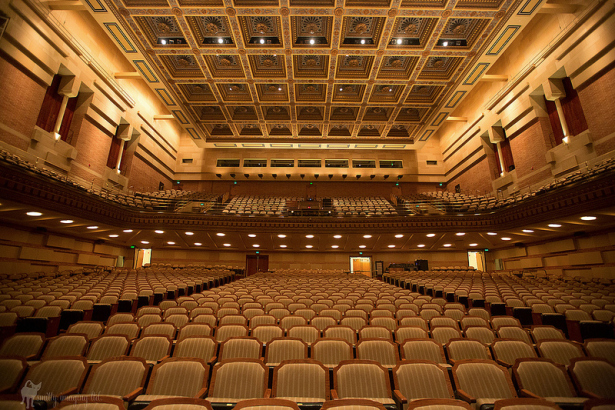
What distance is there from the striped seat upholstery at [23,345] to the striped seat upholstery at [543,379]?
4.74 m

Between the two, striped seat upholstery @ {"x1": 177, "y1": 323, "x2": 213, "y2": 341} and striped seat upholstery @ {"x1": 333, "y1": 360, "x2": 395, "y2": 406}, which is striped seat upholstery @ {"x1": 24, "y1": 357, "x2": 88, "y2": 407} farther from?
striped seat upholstery @ {"x1": 333, "y1": 360, "x2": 395, "y2": 406}

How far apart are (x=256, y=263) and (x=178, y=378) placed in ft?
46.8

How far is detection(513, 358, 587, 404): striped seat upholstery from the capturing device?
2.49 metres

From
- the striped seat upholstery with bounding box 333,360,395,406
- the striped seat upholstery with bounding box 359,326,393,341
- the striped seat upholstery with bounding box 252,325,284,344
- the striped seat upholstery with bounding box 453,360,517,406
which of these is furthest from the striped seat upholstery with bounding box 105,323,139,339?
the striped seat upholstery with bounding box 453,360,517,406

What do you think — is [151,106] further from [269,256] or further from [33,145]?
[269,256]

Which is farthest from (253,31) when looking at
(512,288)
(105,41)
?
(512,288)

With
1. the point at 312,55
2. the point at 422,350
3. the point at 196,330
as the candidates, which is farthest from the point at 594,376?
the point at 312,55

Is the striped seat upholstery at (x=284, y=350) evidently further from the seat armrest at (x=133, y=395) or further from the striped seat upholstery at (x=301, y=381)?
the seat armrest at (x=133, y=395)

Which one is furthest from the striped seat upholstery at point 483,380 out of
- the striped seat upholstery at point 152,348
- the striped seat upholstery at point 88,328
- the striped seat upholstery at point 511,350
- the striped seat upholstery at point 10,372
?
the striped seat upholstery at point 88,328

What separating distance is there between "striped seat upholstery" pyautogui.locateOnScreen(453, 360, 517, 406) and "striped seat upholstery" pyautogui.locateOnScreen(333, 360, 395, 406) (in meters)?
0.61

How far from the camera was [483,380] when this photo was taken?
2.49 m

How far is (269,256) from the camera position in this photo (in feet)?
54.2

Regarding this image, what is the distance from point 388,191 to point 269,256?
31.2ft

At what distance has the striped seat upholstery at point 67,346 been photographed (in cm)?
304
